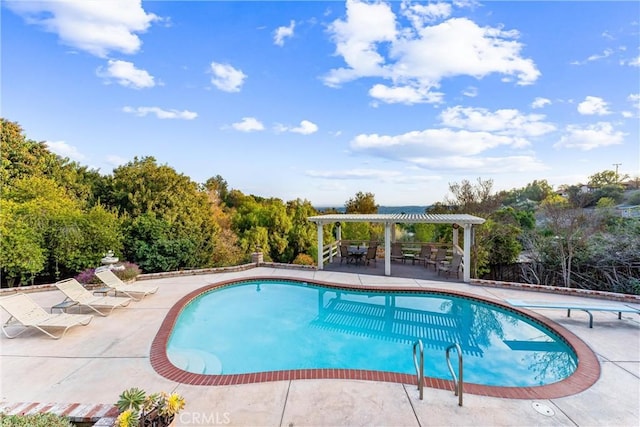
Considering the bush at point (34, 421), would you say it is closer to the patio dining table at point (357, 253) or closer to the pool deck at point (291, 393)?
the pool deck at point (291, 393)

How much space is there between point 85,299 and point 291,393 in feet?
20.1

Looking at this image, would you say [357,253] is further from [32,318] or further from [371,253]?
[32,318]

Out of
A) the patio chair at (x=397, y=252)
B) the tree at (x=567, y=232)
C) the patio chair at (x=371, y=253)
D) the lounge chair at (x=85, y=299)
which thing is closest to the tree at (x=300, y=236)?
the patio chair at (x=397, y=252)

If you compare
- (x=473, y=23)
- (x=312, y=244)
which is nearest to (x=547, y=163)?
(x=473, y=23)

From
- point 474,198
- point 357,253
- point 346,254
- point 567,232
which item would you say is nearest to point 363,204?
point 474,198

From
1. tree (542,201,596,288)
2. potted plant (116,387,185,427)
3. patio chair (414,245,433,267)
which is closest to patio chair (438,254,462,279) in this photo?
patio chair (414,245,433,267)

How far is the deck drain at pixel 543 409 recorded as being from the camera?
3646 millimetres

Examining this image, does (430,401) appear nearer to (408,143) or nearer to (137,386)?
(137,386)

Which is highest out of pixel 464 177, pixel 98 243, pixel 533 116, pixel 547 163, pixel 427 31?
pixel 427 31

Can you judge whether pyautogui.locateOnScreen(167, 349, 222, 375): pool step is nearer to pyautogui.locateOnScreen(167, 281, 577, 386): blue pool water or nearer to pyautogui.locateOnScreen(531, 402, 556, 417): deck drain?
pyautogui.locateOnScreen(167, 281, 577, 386): blue pool water

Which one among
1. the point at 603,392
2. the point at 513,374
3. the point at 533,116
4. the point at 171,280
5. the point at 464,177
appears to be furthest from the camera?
the point at 464,177

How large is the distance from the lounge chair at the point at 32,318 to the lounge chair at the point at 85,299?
0.84 metres

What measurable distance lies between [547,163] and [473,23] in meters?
12.5

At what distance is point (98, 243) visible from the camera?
420 inches
